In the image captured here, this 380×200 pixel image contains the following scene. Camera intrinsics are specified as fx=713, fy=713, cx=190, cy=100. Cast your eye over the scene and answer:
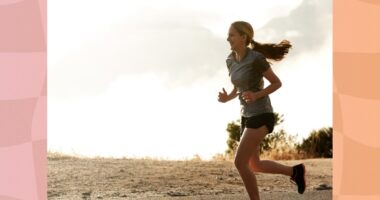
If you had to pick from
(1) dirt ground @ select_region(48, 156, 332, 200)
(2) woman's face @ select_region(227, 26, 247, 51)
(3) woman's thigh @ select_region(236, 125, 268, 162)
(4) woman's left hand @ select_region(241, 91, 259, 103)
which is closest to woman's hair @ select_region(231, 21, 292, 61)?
(2) woman's face @ select_region(227, 26, 247, 51)

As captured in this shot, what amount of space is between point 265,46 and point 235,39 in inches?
20.4

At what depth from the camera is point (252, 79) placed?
6.98m

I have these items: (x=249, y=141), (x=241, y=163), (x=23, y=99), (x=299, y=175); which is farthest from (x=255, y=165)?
(x=23, y=99)

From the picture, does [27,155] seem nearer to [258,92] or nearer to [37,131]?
[37,131]

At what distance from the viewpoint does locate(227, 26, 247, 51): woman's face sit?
7.04 m

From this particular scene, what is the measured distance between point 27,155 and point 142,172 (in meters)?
6.47

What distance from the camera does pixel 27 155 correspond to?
481 centimetres

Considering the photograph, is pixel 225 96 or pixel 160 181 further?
pixel 160 181

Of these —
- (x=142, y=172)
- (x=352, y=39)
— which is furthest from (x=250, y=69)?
(x=142, y=172)

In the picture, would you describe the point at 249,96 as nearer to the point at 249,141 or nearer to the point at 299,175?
the point at 249,141

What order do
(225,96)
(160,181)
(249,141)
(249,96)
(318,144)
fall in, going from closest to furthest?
(249,96) < (249,141) < (225,96) < (160,181) < (318,144)

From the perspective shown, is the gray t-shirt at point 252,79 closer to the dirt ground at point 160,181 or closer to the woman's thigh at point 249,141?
the woman's thigh at point 249,141

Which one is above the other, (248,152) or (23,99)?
(23,99)

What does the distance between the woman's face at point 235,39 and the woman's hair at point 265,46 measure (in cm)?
3
